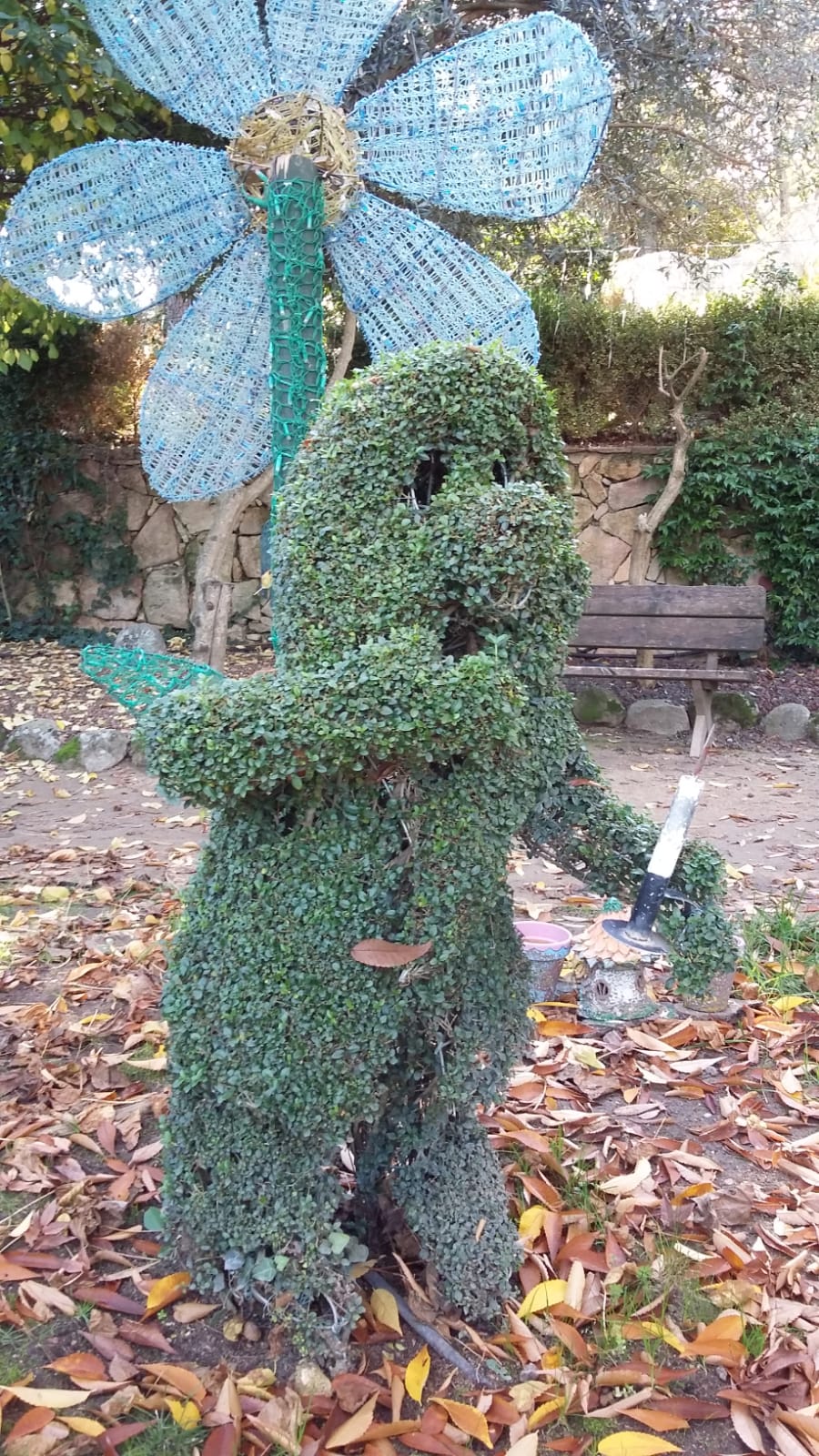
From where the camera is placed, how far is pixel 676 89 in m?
6.75

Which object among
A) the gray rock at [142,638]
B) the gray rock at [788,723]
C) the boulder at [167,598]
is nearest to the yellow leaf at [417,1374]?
the gray rock at [788,723]

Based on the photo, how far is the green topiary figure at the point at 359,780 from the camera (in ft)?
5.22

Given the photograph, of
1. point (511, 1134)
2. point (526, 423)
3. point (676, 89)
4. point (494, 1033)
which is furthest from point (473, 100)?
point (676, 89)

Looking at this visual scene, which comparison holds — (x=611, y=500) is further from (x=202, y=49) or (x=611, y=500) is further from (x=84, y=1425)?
(x=84, y=1425)

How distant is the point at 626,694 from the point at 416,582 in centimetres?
626

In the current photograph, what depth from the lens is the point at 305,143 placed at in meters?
2.06

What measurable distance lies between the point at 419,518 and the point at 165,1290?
1459mm

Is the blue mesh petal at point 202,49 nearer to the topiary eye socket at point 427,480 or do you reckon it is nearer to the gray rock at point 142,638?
the topiary eye socket at point 427,480

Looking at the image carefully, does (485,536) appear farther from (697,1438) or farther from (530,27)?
(697,1438)

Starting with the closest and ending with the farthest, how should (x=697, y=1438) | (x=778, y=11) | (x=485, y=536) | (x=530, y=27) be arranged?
1. (x=485, y=536)
2. (x=697, y=1438)
3. (x=530, y=27)
4. (x=778, y=11)

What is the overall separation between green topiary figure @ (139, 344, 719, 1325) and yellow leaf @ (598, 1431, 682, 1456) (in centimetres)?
47

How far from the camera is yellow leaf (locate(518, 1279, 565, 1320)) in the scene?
6.42 feet

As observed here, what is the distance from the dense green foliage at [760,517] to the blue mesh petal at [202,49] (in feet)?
21.1

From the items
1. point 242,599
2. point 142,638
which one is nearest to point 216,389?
point 142,638
